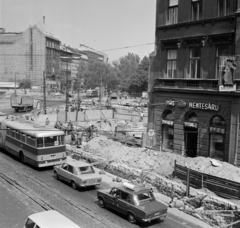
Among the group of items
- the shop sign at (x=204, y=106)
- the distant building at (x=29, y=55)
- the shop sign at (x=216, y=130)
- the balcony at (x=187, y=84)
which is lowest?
the shop sign at (x=216, y=130)

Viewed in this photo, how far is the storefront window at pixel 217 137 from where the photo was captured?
22.1m

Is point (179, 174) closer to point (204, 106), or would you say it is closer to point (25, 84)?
point (204, 106)

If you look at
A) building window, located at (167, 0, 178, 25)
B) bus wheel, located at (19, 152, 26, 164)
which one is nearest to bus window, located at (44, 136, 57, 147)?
bus wheel, located at (19, 152, 26, 164)

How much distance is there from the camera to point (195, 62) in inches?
936

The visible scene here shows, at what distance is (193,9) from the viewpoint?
77.6ft

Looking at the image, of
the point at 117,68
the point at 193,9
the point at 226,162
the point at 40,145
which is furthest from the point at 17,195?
the point at 117,68

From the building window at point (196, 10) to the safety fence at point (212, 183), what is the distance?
10.8 metres

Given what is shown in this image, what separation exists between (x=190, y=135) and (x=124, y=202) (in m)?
10.9

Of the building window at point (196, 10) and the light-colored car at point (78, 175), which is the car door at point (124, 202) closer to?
the light-colored car at point (78, 175)

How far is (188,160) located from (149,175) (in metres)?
3.17

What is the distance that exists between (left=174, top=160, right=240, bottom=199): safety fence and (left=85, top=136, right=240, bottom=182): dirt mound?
1.47 m

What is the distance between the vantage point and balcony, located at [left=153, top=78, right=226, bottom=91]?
22.3 meters

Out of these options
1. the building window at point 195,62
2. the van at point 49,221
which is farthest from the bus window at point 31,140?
Answer: the van at point 49,221

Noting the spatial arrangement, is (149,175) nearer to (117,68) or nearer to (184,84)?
(184,84)
